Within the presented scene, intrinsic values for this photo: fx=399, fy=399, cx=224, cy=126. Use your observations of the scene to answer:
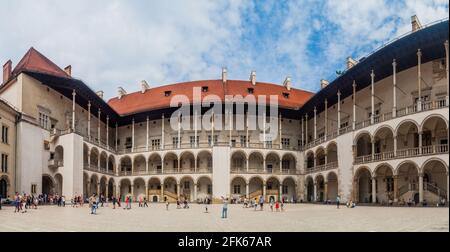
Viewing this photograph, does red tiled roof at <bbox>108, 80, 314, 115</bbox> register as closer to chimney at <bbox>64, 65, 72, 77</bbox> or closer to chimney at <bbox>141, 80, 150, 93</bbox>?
chimney at <bbox>141, 80, 150, 93</bbox>

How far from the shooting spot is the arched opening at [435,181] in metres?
28.4

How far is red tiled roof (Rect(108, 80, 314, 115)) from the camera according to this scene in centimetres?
5122

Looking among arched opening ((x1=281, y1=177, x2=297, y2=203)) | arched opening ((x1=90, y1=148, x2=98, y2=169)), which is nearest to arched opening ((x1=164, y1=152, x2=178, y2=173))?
arched opening ((x1=90, y1=148, x2=98, y2=169))

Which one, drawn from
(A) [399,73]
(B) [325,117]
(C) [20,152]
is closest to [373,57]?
(A) [399,73]

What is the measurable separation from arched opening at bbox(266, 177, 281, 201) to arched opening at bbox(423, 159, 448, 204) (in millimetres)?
20130

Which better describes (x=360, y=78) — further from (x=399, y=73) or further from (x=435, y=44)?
(x=435, y=44)

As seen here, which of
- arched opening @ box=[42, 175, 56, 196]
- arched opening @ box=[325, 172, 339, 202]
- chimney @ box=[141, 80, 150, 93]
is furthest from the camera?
chimney @ box=[141, 80, 150, 93]

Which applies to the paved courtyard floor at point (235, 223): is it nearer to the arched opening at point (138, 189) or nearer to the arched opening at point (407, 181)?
the arched opening at point (407, 181)

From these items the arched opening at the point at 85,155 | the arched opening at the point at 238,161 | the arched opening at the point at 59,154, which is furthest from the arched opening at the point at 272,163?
the arched opening at the point at 59,154

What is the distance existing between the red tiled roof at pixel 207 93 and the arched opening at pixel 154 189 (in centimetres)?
902

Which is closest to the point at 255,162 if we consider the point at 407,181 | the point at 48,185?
the point at 407,181

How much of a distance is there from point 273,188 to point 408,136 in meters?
19.9

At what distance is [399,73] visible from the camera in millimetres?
33781

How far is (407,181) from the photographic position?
31.6 meters
